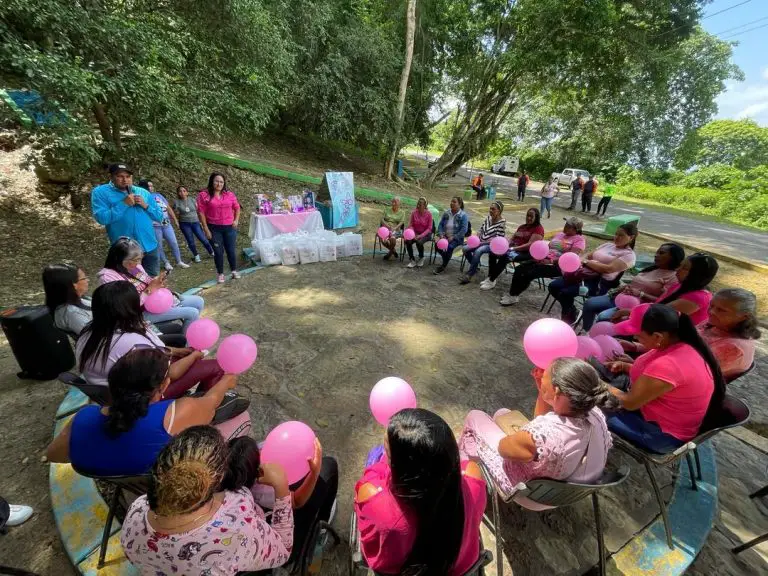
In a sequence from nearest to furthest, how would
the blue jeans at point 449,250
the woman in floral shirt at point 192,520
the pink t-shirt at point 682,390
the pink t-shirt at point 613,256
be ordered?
the woman in floral shirt at point 192,520 → the pink t-shirt at point 682,390 → the pink t-shirt at point 613,256 → the blue jeans at point 449,250

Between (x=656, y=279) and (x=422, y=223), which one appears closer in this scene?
(x=656, y=279)

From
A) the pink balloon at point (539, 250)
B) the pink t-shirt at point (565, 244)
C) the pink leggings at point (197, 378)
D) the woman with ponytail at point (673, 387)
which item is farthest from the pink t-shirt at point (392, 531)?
the pink t-shirt at point (565, 244)

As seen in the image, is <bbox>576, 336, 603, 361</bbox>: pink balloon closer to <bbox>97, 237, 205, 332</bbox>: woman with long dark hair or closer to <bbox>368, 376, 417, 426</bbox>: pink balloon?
<bbox>368, 376, 417, 426</bbox>: pink balloon

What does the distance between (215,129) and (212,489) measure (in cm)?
820

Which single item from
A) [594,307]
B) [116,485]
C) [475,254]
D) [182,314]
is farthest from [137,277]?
[594,307]

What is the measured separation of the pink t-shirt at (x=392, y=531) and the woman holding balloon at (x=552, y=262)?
12.8 feet

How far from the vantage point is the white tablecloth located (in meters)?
6.24

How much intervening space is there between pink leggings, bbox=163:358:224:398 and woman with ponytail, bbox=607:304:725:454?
2.58m

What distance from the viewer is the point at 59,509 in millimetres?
1968

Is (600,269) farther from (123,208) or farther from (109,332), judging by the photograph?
(123,208)

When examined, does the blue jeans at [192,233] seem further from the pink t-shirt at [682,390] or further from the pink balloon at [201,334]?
the pink t-shirt at [682,390]

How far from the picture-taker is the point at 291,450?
1611mm

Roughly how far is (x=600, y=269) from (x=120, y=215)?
561 centimetres

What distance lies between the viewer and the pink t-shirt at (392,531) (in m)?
1.25
